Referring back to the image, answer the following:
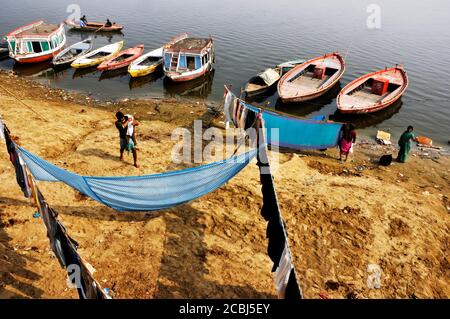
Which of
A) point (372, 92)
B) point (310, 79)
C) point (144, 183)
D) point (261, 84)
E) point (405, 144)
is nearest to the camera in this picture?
point (144, 183)

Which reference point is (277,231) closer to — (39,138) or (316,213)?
(316,213)

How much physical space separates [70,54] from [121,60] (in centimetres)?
455

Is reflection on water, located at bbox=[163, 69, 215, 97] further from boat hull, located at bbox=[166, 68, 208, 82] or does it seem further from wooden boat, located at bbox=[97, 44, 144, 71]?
wooden boat, located at bbox=[97, 44, 144, 71]

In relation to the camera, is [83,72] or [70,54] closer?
[83,72]

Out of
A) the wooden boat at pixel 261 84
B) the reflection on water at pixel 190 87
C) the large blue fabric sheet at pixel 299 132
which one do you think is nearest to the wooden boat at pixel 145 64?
the reflection on water at pixel 190 87

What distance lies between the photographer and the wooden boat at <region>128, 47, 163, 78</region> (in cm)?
2298

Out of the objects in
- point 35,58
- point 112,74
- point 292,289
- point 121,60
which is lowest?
point 112,74

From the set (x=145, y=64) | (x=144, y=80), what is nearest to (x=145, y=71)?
(x=144, y=80)

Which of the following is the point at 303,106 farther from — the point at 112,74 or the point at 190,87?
the point at 112,74

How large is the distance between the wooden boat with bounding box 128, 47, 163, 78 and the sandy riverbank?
10929mm

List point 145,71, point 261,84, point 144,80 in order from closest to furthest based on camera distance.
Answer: point 261,84, point 145,71, point 144,80

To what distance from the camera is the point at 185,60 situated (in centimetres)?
2292

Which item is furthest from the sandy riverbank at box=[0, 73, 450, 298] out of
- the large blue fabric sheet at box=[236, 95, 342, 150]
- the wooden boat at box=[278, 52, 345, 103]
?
the wooden boat at box=[278, 52, 345, 103]

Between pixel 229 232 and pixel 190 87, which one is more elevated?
pixel 190 87
